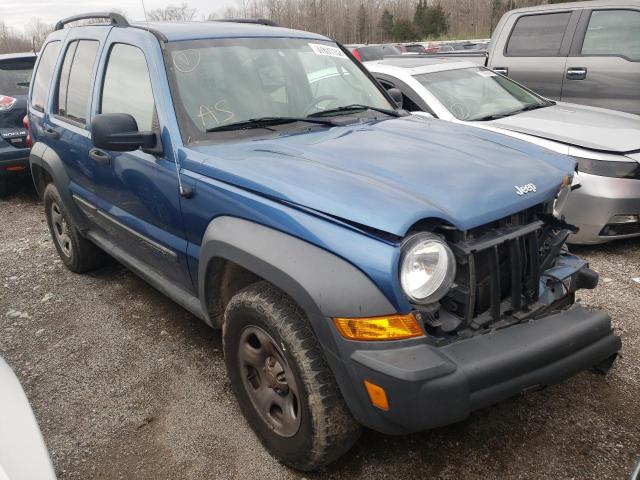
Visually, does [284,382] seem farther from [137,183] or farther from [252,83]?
[252,83]

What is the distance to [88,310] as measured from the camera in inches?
161

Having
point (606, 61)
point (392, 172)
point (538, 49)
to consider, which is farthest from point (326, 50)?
point (538, 49)

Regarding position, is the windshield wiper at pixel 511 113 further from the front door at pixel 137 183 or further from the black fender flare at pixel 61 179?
the black fender flare at pixel 61 179

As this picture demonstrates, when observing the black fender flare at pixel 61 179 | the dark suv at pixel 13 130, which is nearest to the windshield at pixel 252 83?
the black fender flare at pixel 61 179

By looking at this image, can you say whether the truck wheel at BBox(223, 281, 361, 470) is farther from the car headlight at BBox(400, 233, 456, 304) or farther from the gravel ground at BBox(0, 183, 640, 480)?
the car headlight at BBox(400, 233, 456, 304)

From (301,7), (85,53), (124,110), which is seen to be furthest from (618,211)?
(301,7)

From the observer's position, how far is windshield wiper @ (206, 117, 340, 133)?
2.81m

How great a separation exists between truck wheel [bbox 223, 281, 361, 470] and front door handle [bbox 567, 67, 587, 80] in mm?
5545

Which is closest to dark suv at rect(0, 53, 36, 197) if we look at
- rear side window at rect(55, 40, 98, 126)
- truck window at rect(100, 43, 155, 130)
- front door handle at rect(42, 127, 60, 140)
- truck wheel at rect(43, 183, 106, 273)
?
truck wheel at rect(43, 183, 106, 273)

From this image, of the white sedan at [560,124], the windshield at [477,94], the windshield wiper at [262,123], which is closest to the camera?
the windshield wiper at [262,123]

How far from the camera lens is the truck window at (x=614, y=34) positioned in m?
5.99

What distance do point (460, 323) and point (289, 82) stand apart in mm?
1813

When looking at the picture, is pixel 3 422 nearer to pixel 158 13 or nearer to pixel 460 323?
pixel 460 323

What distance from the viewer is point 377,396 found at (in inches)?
74.6
